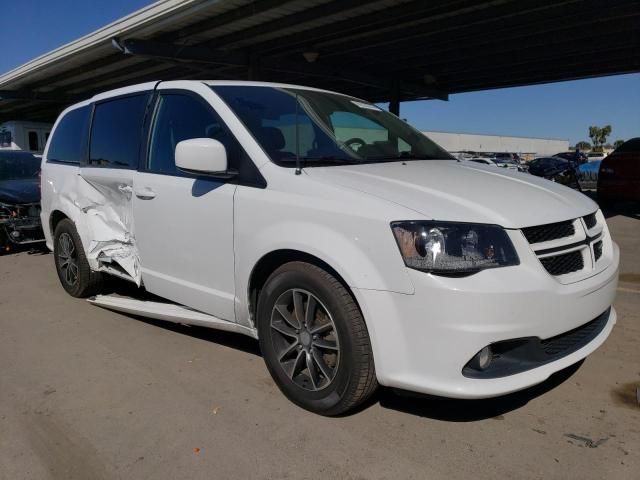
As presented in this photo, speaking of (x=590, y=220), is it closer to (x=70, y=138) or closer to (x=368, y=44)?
(x=70, y=138)

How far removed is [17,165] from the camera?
9.02 meters

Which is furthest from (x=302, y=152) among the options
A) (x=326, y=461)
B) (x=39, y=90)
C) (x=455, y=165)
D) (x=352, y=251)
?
(x=39, y=90)

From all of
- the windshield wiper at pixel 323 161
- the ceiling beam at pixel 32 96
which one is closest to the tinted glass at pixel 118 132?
the windshield wiper at pixel 323 161

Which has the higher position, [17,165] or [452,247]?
[17,165]

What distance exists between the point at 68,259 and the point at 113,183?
1275 millimetres

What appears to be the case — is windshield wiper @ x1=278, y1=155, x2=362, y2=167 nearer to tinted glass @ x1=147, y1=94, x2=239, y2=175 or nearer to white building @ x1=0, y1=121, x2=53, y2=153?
tinted glass @ x1=147, y1=94, x2=239, y2=175

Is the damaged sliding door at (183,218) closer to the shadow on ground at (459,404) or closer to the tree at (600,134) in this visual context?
the shadow on ground at (459,404)

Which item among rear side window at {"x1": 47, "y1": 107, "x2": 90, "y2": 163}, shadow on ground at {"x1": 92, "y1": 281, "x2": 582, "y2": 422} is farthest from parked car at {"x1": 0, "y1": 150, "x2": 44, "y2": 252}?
shadow on ground at {"x1": 92, "y1": 281, "x2": 582, "y2": 422}

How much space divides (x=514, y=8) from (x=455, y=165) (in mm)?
7612

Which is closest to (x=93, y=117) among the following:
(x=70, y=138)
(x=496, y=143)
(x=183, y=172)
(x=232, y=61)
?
(x=70, y=138)

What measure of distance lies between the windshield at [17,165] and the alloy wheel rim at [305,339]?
7.81 meters

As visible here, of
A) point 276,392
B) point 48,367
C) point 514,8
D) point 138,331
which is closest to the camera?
point 276,392

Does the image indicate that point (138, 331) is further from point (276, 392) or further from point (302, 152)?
point (302, 152)

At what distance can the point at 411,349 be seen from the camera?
2.37 metres
